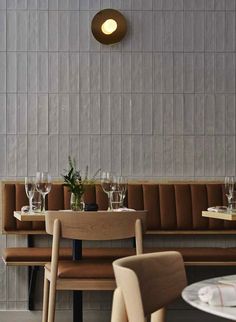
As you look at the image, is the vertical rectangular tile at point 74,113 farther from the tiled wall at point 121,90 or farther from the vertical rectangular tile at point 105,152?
the vertical rectangular tile at point 105,152

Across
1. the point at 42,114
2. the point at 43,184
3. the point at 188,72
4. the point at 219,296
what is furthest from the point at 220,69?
the point at 219,296

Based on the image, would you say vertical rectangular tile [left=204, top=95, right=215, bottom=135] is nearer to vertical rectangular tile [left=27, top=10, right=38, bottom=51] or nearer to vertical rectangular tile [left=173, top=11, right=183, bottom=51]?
vertical rectangular tile [left=173, top=11, right=183, bottom=51]

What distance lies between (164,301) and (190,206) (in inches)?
136

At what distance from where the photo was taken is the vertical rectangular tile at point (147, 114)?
5613 millimetres

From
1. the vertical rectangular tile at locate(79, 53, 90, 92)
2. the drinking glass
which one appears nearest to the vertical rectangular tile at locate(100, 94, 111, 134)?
the vertical rectangular tile at locate(79, 53, 90, 92)

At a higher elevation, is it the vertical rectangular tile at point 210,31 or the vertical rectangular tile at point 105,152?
the vertical rectangular tile at point 210,31

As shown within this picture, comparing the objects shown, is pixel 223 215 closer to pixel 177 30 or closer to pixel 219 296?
pixel 177 30

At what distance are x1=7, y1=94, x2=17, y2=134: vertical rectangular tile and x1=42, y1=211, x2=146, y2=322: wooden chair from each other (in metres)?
1.58

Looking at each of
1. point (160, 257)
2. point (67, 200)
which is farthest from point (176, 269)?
point (67, 200)

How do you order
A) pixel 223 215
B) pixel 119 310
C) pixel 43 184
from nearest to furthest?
pixel 119 310 → pixel 223 215 → pixel 43 184

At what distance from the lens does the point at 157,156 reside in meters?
5.61

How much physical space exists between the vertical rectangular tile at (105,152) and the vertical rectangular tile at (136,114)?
7.4 inches

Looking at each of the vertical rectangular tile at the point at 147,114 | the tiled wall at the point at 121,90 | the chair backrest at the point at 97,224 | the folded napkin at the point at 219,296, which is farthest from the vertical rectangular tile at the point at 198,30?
the folded napkin at the point at 219,296

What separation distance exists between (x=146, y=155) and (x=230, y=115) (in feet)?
2.16
